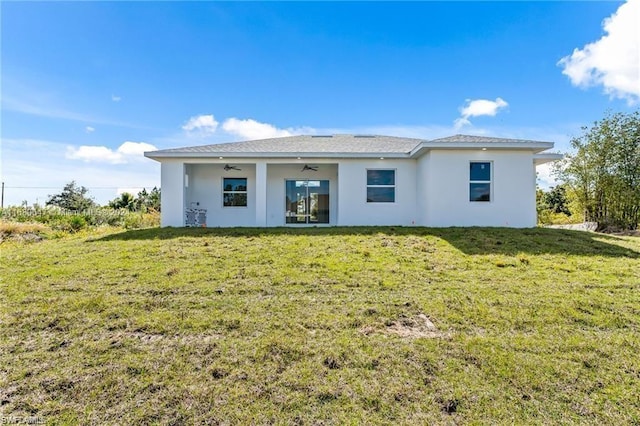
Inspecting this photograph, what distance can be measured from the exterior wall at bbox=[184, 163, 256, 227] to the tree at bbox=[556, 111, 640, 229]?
15355 mm

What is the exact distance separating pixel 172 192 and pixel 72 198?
19958mm

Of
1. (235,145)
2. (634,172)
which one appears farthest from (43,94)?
(634,172)

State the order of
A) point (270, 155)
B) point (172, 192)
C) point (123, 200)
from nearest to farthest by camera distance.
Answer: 1. point (270, 155)
2. point (172, 192)
3. point (123, 200)

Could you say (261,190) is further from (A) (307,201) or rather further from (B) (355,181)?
(B) (355,181)

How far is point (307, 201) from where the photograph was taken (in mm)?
13867

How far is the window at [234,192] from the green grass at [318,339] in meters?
6.91

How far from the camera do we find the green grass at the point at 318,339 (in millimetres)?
2619

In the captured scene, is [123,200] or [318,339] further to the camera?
[123,200]

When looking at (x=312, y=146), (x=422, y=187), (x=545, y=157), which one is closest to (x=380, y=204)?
(x=422, y=187)

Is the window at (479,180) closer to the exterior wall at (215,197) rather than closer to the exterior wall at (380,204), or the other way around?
the exterior wall at (380,204)

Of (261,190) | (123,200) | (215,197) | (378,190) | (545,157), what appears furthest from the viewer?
(123,200)

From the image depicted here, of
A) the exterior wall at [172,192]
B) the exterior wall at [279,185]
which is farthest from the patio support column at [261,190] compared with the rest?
the exterior wall at [172,192]

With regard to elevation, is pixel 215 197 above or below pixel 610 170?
below

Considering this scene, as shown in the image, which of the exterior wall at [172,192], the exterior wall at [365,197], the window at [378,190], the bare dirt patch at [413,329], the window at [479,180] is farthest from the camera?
the window at [378,190]
